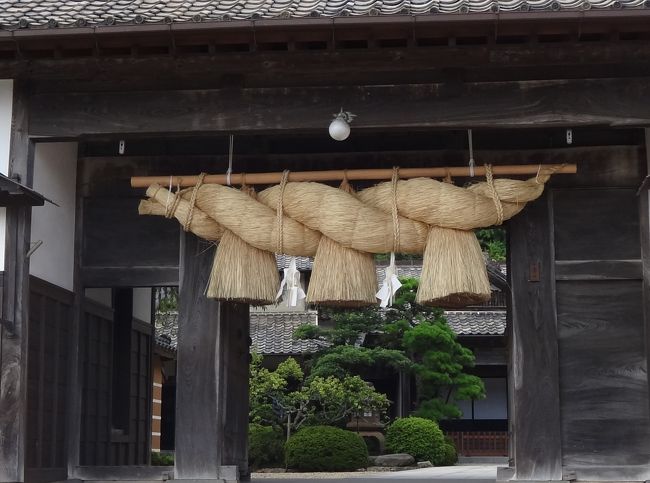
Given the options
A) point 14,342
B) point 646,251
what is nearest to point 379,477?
point 646,251

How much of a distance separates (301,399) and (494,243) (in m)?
14.0

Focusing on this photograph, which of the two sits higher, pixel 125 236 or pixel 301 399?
pixel 125 236

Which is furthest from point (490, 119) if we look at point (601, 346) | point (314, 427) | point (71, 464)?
point (314, 427)

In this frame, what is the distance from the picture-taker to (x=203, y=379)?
8.51 meters

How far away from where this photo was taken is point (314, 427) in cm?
1828

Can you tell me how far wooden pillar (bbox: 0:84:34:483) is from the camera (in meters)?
7.44

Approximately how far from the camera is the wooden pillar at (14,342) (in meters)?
7.44

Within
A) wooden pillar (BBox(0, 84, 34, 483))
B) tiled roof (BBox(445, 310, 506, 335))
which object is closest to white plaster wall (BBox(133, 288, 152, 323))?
wooden pillar (BBox(0, 84, 34, 483))

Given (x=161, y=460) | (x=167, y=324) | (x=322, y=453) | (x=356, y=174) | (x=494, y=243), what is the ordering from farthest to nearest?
(x=494, y=243) → (x=167, y=324) → (x=322, y=453) → (x=161, y=460) → (x=356, y=174)

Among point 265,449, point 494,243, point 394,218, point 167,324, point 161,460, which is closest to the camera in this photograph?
point 394,218

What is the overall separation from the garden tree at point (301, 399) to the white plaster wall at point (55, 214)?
34.4 feet

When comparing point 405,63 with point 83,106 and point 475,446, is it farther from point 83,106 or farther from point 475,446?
point 475,446

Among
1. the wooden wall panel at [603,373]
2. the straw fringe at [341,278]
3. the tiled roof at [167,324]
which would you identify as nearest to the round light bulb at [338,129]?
the straw fringe at [341,278]

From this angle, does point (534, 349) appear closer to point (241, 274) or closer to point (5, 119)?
point (241, 274)
